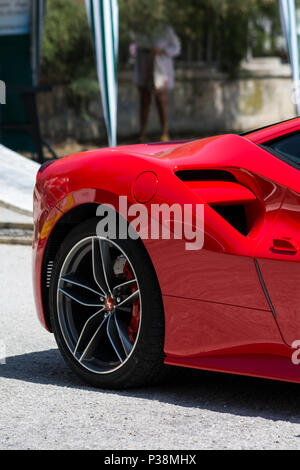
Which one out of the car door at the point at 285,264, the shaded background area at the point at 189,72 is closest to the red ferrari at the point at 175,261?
the car door at the point at 285,264

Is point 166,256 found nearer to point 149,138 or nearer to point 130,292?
point 130,292

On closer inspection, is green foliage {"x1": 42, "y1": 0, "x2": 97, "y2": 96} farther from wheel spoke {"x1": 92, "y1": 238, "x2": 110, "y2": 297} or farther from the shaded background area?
wheel spoke {"x1": 92, "y1": 238, "x2": 110, "y2": 297}

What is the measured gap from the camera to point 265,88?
23297 mm

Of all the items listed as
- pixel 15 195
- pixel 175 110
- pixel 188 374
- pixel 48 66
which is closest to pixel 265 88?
pixel 175 110

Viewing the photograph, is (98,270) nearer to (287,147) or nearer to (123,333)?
(123,333)

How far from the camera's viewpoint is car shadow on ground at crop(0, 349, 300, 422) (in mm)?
4375

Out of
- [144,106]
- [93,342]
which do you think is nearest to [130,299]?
[93,342]

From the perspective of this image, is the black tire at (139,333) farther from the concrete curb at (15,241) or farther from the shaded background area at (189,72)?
the shaded background area at (189,72)

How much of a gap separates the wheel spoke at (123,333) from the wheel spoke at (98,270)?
5.1 inches

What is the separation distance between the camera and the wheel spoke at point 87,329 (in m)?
4.81

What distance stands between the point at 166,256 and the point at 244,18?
16.5 metres

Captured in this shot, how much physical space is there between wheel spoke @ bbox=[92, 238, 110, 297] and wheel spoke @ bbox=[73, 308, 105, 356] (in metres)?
0.10

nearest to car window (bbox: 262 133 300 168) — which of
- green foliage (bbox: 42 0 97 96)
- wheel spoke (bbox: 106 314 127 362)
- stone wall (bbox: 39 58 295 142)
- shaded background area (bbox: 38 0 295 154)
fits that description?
wheel spoke (bbox: 106 314 127 362)

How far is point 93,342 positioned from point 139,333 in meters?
0.33
